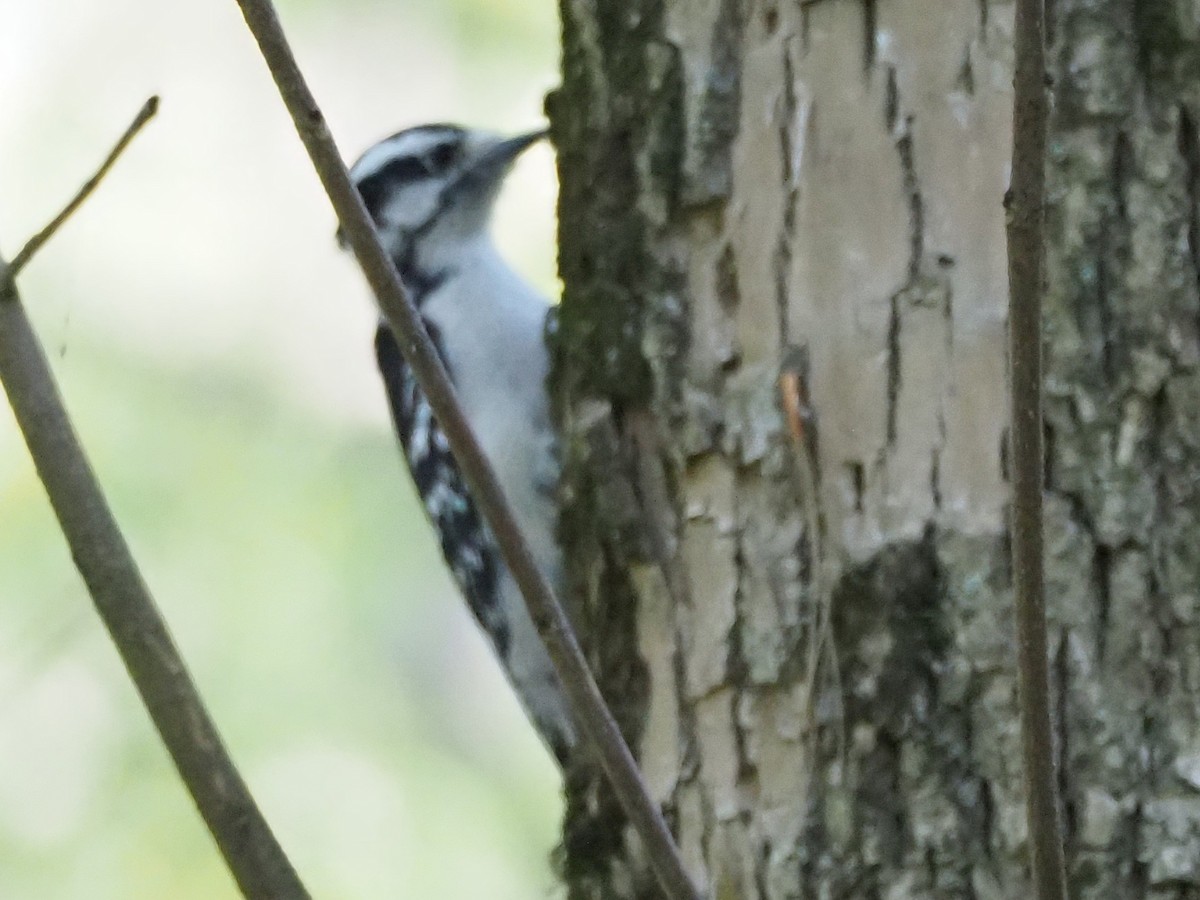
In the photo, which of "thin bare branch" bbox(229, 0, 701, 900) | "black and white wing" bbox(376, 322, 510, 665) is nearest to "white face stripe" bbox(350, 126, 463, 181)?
"black and white wing" bbox(376, 322, 510, 665)

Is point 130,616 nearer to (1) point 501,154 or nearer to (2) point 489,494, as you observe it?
(2) point 489,494

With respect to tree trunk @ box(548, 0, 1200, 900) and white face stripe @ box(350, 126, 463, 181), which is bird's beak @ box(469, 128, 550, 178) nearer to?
white face stripe @ box(350, 126, 463, 181)

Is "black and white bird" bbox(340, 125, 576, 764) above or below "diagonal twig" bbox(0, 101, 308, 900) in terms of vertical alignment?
above

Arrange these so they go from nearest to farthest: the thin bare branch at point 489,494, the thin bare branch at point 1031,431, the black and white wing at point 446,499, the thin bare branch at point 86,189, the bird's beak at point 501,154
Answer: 1. the thin bare branch at point 1031,431
2. the thin bare branch at point 489,494
3. the thin bare branch at point 86,189
4. the black and white wing at point 446,499
5. the bird's beak at point 501,154

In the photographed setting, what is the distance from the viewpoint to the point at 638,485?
2.04m

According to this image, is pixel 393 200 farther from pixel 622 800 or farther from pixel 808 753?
pixel 622 800

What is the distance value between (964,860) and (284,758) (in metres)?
4.25

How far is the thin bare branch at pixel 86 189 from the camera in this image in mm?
1617

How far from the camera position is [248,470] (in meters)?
5.66

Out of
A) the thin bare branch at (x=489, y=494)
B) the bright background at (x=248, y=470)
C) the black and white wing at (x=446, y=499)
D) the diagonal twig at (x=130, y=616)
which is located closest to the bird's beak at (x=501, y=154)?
the black and white wing at (x=446, y=499)

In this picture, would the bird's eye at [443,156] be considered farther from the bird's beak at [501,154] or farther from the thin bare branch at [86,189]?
the thin bare branch at [86,189]

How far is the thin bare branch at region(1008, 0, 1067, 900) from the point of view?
3.76 ft

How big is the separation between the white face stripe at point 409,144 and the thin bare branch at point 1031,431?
244 cm

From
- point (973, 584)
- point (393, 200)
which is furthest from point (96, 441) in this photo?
point (973, 584)
